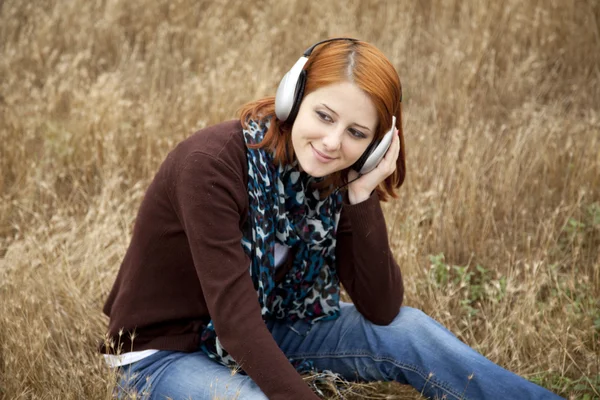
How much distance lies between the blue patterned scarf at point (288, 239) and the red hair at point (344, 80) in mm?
43

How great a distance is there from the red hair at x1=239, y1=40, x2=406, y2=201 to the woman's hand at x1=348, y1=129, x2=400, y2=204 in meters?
0.12

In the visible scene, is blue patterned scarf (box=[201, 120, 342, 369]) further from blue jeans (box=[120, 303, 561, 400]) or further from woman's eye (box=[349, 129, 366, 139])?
woman's eye (box=[349, 129, 366, 139])

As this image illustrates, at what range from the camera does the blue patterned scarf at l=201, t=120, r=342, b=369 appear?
2496 mm

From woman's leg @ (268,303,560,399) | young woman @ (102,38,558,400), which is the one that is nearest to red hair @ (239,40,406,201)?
young woman @ (102,38,558,400)

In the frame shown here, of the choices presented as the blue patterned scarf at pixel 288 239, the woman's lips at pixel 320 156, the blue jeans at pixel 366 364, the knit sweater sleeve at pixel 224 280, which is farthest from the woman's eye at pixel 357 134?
the blue jeans at pixel 366 364

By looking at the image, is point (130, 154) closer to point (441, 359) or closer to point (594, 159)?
point (441, 359)

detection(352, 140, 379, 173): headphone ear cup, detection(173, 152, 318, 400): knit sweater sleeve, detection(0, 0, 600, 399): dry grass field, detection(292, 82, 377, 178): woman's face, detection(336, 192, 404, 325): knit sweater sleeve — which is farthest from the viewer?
detection(0, 0, 600, 399): dry grass field

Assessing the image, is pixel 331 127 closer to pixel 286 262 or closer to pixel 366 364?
pixel 286 262

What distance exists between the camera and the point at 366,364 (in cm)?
284

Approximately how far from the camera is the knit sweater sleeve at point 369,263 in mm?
2719

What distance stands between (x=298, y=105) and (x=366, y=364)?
44.2 inches

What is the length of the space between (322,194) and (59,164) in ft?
7.40

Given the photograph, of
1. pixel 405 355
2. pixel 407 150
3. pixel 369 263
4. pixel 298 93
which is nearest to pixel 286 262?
pixel 369 263

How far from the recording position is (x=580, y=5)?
5453 millimetres
